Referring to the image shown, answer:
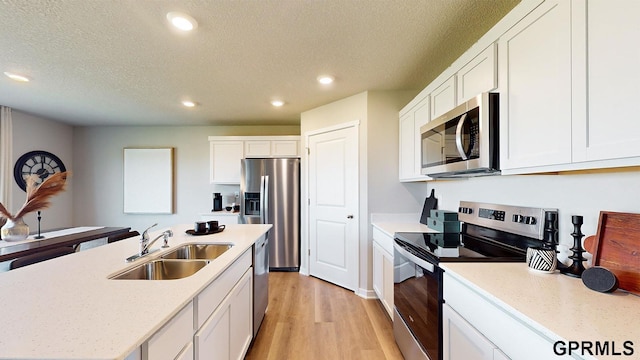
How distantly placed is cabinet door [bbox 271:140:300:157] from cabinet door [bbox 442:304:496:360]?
336 cm

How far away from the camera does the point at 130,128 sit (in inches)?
189

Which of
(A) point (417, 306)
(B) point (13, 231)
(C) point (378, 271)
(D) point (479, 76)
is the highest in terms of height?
(D) point (479, 76)

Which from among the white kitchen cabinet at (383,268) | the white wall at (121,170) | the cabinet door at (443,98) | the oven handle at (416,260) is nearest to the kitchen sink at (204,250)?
the oven handle at (416,260)

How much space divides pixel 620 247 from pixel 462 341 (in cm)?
71

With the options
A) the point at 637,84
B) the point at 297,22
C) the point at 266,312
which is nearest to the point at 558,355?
the point at 637,84

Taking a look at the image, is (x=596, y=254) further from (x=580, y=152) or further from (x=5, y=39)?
(x=5, y=39)

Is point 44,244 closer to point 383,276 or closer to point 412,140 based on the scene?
point 383,276

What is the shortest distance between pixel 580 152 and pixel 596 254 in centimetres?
45

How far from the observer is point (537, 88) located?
3.79ft

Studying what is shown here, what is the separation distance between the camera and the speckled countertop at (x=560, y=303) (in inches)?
27.3

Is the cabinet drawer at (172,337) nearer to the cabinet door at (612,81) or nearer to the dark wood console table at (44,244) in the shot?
the cabinet door at (612,81)

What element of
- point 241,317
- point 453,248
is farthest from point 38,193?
point 453,248

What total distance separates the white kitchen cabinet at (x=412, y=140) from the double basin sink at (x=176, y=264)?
1.77 m

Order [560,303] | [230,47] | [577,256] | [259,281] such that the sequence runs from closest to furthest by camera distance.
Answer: [560,303] < [577,256] < [230,47] < [259,281]
